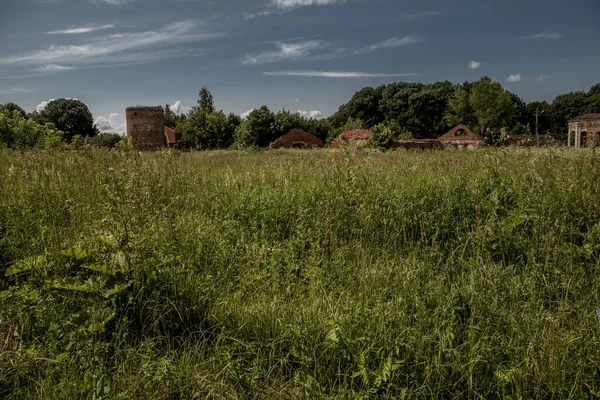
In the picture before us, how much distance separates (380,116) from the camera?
7525 centimetres

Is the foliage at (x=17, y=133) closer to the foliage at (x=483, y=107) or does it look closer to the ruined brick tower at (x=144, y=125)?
the ruined brick tower at (x=144, y=125)

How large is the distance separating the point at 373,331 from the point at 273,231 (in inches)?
86.3

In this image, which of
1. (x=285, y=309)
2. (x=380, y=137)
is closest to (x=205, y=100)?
(x=380, y=137)

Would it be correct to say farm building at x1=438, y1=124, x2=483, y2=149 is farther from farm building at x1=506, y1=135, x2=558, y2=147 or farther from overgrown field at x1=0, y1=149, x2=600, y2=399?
overgrown field at x1=0, y1=149, x2=600, y2=399

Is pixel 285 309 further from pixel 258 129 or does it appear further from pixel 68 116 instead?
pixel 68 116

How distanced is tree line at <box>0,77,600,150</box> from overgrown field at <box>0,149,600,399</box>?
22.2m

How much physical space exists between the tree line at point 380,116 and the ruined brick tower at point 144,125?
3.62 meters

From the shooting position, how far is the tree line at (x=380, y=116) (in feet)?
156

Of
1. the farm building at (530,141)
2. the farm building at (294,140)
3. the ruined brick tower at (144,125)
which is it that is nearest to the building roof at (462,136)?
the farm building at (294,140)

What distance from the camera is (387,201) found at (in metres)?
4.46

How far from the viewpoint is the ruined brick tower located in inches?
1267

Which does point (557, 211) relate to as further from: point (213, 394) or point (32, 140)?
point (32, 140)

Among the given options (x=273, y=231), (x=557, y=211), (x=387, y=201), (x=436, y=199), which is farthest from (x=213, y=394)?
(x=557, y=211)

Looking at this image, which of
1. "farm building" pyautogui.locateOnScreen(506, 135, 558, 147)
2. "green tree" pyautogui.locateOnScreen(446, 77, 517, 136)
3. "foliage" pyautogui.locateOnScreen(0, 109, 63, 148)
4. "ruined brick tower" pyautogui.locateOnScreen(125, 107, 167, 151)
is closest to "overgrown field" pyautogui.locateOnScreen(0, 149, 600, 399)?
"farm building" pyautogui.locateOnScreen(506, 135, 558, 147)
